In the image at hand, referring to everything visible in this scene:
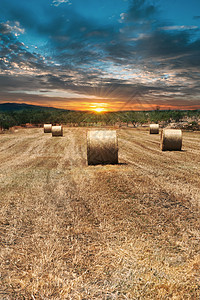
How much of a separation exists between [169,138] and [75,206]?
41.4ft

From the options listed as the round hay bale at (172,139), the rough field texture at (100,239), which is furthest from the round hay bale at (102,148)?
the round hay bale at (172,139)

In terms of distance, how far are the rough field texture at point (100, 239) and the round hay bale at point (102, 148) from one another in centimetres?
287

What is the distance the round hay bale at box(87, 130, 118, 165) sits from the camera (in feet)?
37.2

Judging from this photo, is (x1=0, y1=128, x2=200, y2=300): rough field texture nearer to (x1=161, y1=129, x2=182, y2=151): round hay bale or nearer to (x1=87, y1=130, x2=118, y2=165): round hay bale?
(x1=87, y1=130, x2=118, y2=165): round hay bale

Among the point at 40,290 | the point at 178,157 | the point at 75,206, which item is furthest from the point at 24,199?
the point at 178,157

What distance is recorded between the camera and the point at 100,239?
451 cm

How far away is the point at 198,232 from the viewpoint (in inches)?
187

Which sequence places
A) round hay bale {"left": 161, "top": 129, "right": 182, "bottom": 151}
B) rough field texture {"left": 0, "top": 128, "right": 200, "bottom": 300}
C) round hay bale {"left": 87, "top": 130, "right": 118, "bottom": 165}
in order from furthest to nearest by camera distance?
round hay bale {"left": 161, "top": 129, "right": 182, "bottom": 151}, round hay bale {"left": 87, "top": 130, "right": 118, "bottom": 165}, rough field texture {"left": 0, "top": 128, "right": 200, "bottom": 300}

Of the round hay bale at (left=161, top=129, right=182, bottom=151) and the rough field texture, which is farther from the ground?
the round hay bale at (left=161, top=129, right=182, bottom=151)

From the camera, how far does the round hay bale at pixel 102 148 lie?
37.2ft

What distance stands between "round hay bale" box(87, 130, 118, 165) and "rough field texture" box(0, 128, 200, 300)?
2.87 metres

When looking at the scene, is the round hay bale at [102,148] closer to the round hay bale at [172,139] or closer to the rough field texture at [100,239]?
the rough field texture at [100,239]

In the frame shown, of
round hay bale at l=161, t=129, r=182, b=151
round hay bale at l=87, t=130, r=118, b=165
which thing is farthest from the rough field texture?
round hay bale at l=161, t=129, r=182, b=151

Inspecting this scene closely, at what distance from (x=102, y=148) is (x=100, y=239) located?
7254 mm
